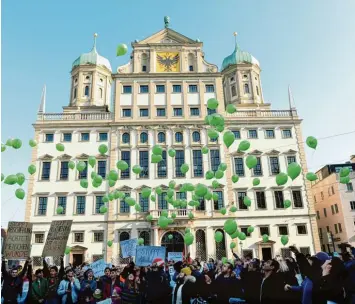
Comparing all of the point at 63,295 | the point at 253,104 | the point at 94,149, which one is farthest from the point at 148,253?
the point at 253,104

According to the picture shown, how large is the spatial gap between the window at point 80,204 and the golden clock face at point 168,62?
673 inches

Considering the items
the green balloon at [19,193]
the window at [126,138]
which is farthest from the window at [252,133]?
the green balloon at [19,193]

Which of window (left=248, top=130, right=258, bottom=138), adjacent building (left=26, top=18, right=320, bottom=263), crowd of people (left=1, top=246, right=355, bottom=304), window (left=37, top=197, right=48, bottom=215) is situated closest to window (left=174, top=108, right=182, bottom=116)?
adjacent building (left=26, top=18, right=320, bottom=263)

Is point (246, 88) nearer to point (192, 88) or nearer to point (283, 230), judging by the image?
point (192, 88)

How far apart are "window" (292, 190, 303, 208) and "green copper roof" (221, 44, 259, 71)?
2025 cm

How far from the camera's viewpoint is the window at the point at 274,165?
33.1 metres

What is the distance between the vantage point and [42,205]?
3116 centimetres

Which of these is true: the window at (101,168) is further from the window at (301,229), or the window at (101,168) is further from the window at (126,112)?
the window at (301,229)

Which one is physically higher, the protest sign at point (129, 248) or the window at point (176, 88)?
the window at point (176, 88)

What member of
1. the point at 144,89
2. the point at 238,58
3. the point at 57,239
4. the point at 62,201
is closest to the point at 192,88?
the point at 144,89

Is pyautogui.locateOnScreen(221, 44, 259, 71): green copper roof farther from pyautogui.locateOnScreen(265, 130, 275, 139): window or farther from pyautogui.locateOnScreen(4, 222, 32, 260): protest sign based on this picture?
pyautogui.locateOnScreen(4, 222, 32, 260): protest sign

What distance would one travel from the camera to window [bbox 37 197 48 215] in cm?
3091

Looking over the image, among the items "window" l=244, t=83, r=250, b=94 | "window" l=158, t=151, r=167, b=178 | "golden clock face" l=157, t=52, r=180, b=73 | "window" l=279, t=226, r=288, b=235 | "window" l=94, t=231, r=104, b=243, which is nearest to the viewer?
"window" l=94, t=231, r=104, b=243

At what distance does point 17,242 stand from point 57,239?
1592 millimetres
